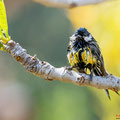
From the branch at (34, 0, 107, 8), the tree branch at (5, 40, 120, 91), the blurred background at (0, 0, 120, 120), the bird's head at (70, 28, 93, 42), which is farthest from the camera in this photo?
the blurred background at (0, 0, 120, 120)

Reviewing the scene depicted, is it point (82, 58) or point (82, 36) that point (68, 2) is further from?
point (82, 58)

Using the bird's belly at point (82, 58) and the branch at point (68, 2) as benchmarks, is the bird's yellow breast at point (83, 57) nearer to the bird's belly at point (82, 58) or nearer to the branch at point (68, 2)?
the bird's belly at point (82, 58)

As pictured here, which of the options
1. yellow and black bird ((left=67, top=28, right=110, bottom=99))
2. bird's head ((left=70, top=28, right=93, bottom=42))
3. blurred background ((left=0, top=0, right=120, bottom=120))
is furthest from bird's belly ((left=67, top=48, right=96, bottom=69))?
blurred background ((left=0, top=0, right=120, bottom=120))

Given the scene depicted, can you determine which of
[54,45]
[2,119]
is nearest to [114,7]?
[2,119]

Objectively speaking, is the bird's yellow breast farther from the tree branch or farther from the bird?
the tree branch

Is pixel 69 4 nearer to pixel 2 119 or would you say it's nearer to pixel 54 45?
pixel 2 119

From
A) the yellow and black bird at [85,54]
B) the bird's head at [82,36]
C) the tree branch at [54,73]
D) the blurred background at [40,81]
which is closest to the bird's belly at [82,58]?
the yellow and black bird at [85,54]

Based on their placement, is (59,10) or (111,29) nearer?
(111,29)
